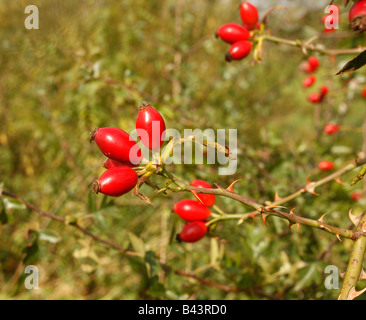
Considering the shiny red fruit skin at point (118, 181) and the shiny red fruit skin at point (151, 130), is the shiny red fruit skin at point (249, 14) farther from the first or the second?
the shiny red fruit skin at point (118, 181)

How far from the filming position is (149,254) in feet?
5.10

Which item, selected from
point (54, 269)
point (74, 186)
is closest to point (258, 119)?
point (74, 186)

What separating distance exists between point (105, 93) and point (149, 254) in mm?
2291

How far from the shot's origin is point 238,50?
1407 millimetres

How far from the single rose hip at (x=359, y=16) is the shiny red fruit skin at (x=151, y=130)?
2.25 feet

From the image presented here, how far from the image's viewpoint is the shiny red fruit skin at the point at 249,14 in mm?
1453

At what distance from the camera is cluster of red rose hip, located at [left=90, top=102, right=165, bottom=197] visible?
89 centimetres

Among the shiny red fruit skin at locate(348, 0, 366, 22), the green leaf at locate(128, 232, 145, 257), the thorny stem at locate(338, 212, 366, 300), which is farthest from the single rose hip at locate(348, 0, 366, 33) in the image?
the green leaf at locate(128, 232, 145, 257)

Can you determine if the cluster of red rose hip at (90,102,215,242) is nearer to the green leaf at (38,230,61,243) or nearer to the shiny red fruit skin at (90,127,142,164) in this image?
the shiny red fruit skin at (90,127,142,164)

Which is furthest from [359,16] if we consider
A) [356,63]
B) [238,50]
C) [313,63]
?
[313,63]

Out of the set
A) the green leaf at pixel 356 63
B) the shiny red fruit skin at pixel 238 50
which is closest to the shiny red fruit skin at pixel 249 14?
the shiny red fruit skin at pixel 238 50

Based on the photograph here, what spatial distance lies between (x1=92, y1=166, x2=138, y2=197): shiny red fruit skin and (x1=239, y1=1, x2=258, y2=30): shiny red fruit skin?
36.9 inches

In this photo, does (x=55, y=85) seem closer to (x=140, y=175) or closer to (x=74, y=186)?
(x=74, y=186)

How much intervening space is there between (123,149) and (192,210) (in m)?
0.42
